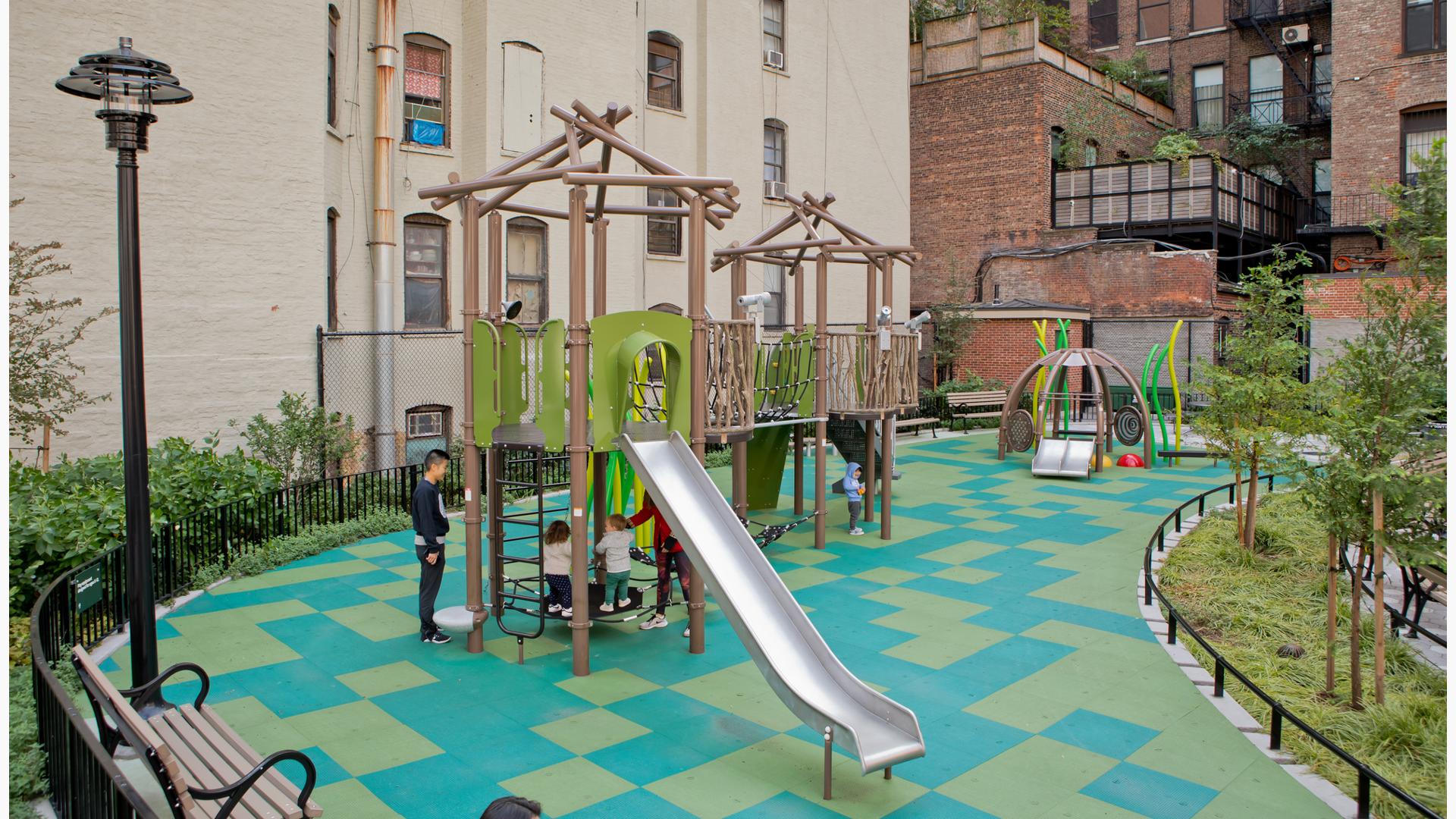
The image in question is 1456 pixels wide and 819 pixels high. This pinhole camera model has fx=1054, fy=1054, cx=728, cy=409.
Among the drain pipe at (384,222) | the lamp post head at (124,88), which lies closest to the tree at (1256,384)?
the lamp post head at (124,88)

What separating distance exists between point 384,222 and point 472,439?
31.9 feet

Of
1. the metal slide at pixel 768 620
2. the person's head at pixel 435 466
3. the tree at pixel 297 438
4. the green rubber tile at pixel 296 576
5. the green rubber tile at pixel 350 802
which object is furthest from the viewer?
the tree at pixel 297 438

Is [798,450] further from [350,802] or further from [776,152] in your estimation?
[776,152]

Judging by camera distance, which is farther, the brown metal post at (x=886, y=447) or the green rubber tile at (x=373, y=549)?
the brown metal post at (x=886, y=447)

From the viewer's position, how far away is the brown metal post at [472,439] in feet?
32.2

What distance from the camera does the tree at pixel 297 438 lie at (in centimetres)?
1580

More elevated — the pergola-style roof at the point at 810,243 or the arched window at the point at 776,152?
the arched window at the point at 776,152

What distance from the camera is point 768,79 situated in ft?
81.5

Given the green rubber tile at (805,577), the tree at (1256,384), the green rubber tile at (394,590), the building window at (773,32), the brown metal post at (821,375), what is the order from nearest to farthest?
the green rubber tile at (394,590) < the green rubber tile at (805,577) < the tree at (1256,384) < the brown metal post at (821,375) < the building window at (773,32)

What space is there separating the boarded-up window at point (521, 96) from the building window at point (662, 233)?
11.9ft

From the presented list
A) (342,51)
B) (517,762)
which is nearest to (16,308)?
(342,51)

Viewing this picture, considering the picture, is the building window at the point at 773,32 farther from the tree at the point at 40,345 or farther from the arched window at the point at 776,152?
the tree at the point at 40,345

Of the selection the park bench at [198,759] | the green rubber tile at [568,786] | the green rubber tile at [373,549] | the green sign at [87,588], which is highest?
the green sign at [87,588]

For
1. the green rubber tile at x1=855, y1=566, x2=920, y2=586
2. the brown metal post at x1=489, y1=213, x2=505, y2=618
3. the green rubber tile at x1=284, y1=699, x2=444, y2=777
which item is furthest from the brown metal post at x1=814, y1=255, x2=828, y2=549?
the green rubber tile at x1=284, y1=699, x2=444, y2=777
